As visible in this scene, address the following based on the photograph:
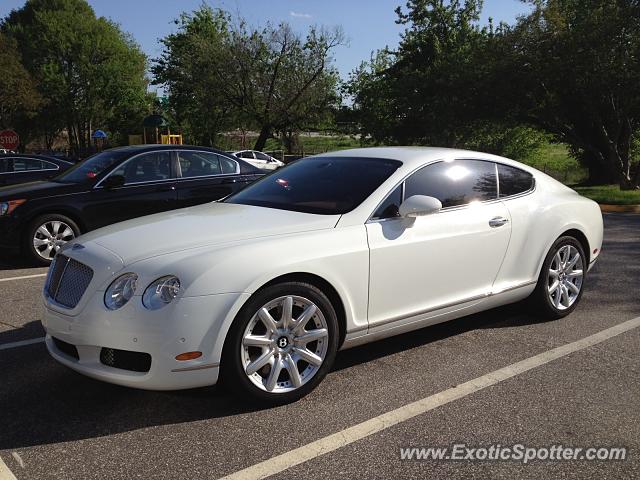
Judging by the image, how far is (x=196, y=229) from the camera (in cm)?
355

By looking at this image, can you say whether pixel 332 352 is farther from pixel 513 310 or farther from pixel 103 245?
pixel 513 310

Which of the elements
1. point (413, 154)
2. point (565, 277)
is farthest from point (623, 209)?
point (413, 154)

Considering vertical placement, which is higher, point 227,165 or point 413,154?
point 413,154

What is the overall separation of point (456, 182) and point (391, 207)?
28.0 inches

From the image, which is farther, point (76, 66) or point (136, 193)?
point (76, 66)

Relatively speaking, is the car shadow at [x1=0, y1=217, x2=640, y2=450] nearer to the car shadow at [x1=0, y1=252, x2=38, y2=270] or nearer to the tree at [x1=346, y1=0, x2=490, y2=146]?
the car shadow at [x1=0, y1=252, x2=38, y2=270]

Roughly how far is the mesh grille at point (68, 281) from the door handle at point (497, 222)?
275 cm

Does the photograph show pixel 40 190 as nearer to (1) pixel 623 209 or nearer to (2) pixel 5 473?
(2) pixel 5 473

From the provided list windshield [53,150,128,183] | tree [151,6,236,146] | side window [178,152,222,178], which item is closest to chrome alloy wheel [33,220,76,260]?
windshield [53,150,128,183]

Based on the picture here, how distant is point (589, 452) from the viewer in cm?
283

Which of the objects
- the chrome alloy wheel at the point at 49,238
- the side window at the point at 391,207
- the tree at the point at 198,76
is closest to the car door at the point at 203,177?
the chrome alloy wheel at the point at 49,238

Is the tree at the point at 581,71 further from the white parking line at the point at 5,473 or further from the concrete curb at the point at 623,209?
the white parking line at the point at 5,473

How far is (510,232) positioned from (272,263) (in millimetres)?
2113

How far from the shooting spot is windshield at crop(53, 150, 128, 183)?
304 inches
